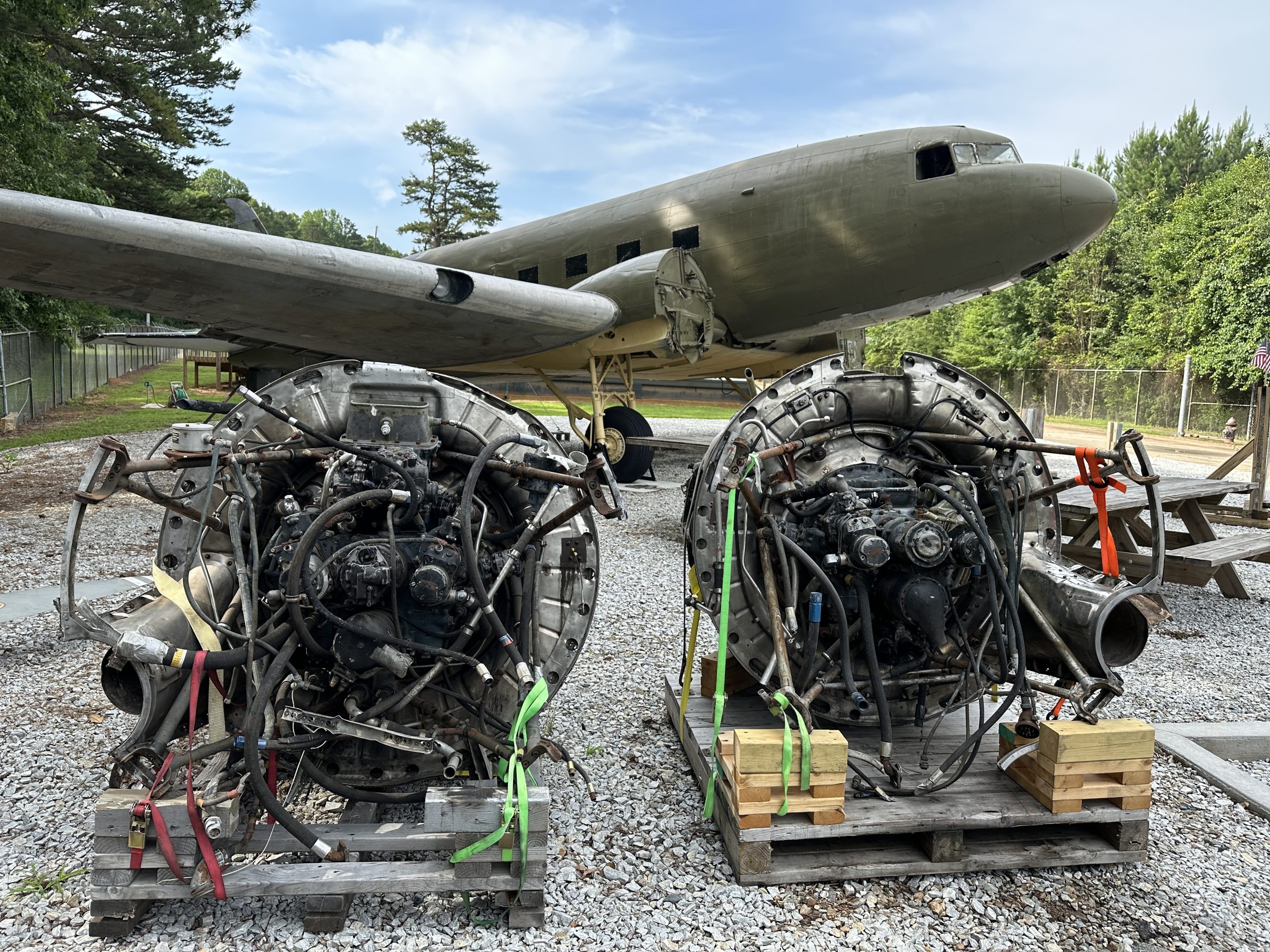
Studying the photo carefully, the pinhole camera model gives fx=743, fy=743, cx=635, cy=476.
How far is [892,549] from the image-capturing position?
301 cm

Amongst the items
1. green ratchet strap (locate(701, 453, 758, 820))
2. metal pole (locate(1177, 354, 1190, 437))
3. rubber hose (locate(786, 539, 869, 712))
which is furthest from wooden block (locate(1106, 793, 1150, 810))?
metal pole (locate(1177, 354, 1190, 437))

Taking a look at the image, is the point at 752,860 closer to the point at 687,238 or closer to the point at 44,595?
the point at 44,595

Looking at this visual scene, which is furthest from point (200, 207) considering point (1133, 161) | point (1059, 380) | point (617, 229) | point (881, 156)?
point (1133, 161)

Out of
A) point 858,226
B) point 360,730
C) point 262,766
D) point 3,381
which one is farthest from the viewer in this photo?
point 3,381

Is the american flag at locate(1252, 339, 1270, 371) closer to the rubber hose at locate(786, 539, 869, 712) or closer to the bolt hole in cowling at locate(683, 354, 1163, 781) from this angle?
the bolt hole in cowling at locate(683, 354, 1163, 781)

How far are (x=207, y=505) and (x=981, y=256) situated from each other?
358 inches

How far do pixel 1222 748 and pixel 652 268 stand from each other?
7.53 meters

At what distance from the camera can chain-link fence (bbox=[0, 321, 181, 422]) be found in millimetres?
16812

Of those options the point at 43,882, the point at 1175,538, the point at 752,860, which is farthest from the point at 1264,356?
the point at 43,882

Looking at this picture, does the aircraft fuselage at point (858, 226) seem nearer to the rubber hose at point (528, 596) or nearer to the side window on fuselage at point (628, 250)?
the side window on fuselage at point (628, 250)

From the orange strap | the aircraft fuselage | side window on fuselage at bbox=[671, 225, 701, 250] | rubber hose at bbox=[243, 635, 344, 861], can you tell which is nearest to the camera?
rubber hose at bbox=[243, 635, 344, 861]

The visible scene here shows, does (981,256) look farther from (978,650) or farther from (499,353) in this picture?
(978,650)

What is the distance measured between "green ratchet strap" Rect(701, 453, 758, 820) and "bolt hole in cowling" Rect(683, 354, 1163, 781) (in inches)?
2.2

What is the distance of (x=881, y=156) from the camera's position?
9250 millimetres
